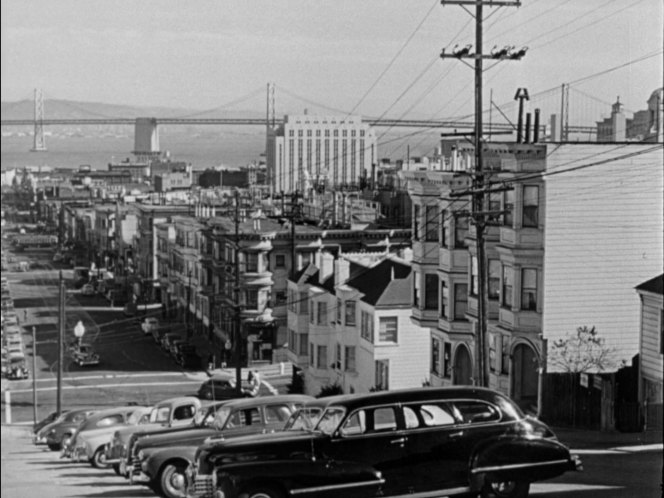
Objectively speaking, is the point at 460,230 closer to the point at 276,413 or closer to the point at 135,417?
the point at 276,413

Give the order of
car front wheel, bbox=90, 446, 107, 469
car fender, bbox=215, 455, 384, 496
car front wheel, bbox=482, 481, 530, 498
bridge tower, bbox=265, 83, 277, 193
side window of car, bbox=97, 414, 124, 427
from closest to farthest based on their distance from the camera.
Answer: car fender, bbox=215, 455, 384, 496, car front wheel, bbox=482, 481, 530, 498, bridge tower, bbox=265, 83, 277, 193, side window of car, bbox=97, 414, 124, 427, car front wheel, bbox=90, 446, 107, 469

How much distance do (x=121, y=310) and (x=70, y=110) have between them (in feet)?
2.56

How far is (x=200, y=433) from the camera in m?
3.85

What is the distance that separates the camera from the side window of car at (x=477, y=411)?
3516 mm

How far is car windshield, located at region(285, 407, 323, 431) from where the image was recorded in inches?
138

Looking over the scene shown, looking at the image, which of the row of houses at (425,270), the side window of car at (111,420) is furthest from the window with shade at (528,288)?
the side window of car at (111,420)

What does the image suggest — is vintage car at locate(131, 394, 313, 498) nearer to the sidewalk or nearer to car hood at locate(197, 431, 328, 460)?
car hood at locate(197, 431, 328, 460)

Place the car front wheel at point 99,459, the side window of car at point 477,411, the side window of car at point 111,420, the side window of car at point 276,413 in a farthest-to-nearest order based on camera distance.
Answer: the car front wheel at point 99,459, the side window of car at point 111,420, the side window of car at point 276,413, the side window of car at point 477,411

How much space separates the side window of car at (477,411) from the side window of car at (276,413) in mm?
572

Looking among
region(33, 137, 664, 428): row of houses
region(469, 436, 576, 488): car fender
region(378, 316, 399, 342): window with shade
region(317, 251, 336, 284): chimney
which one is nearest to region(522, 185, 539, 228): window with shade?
region(33, 137, 664, 428): row of houses

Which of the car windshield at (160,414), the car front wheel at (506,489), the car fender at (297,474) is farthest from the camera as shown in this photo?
the car windshield at (160,414)

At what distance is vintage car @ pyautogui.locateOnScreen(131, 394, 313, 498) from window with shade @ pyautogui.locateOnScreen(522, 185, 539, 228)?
0.92 meters

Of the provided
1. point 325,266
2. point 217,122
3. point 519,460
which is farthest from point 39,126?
point 519,460

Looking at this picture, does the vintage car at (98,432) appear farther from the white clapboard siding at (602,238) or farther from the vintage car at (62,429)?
the white clapboard siding at (602,238)
